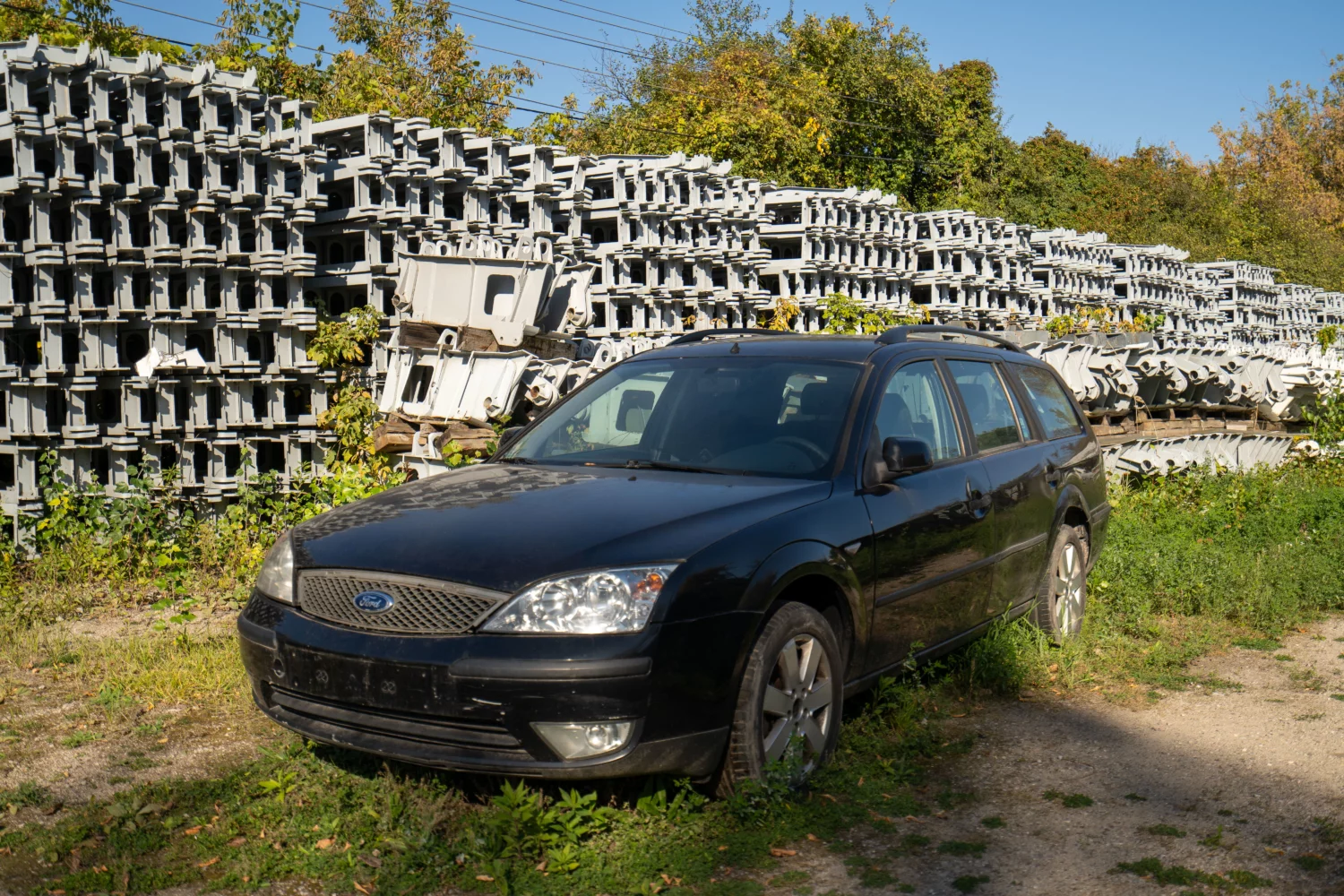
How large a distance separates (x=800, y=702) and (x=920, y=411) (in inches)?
67.0

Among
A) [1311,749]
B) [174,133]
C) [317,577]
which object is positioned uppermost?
[174,133]

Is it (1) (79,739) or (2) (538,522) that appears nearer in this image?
(2) (538,522)

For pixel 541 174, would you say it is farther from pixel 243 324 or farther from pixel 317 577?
pixel 317 577

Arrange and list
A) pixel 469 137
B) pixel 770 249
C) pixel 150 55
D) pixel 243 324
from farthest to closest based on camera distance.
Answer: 1. pixel 770 249
2. pixel 469 137
3. pixel 243 324
4. pixel 150 55

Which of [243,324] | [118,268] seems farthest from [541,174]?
[118,268]

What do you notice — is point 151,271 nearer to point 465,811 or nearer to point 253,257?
point 253,257

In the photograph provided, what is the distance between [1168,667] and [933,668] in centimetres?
139

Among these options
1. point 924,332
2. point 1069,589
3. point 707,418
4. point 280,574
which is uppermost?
point 924,332

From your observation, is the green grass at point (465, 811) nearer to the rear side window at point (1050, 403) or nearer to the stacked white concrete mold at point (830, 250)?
the rear side window at point (1050, 403)

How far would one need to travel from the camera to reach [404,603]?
3.97 m

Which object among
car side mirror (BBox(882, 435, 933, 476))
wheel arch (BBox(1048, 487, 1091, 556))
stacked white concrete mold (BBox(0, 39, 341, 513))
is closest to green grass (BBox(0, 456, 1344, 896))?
wheel arch (BBox(1048, 487, 1091, 556))

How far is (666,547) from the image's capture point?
3984mm

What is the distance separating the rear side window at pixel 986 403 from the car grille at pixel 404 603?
2.98 meters

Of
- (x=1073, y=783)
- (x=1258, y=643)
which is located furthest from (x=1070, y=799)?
(x=1258, y=643)
